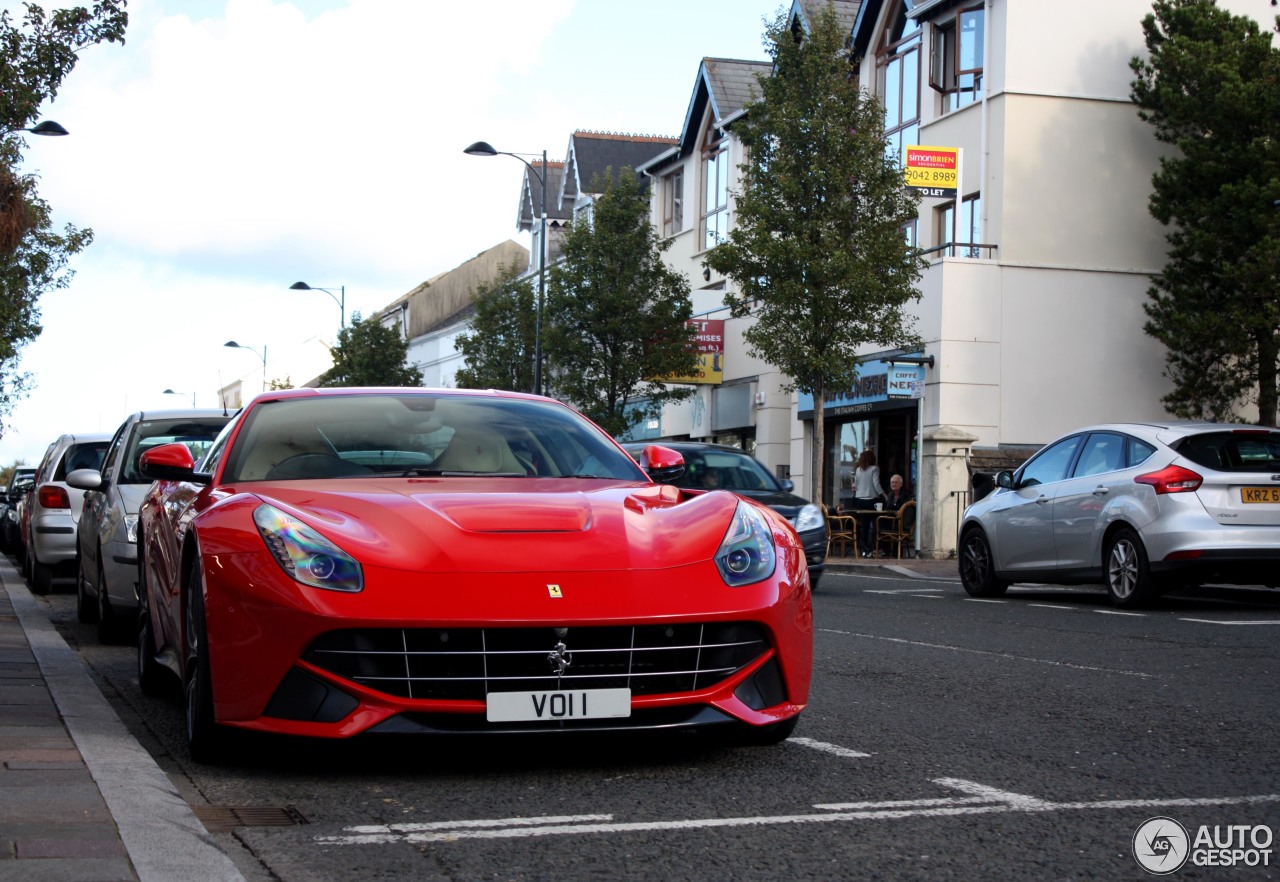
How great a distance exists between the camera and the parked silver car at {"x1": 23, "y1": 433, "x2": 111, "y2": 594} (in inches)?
646

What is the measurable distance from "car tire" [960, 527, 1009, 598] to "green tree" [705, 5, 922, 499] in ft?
36.5

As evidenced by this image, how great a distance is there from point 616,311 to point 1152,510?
82.9 ft

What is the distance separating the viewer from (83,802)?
4645 millimetres

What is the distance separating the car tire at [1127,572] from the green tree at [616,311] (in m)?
24.0

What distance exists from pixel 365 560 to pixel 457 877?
144 centimetres

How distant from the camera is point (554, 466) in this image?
655 cm

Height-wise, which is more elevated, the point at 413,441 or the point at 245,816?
the point at 413,441

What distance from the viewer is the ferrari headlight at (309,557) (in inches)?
203

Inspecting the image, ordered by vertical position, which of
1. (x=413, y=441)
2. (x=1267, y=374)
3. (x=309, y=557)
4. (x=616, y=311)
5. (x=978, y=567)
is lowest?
(x=978, y=567)

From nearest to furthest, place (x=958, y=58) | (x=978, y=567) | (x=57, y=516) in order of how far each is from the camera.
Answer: (x=978, y=567), (x=57, y=516), (x=958, y=58)

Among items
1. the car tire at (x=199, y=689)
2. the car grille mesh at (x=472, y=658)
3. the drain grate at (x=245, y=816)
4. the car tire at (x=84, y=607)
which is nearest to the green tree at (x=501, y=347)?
the car tire at (x=84, y=607)

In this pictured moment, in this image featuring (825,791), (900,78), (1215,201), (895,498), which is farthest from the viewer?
(900,78)

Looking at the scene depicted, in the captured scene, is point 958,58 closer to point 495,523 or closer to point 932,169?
point 932,169

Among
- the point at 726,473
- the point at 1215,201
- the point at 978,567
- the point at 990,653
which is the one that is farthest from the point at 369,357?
the point at 990,653
